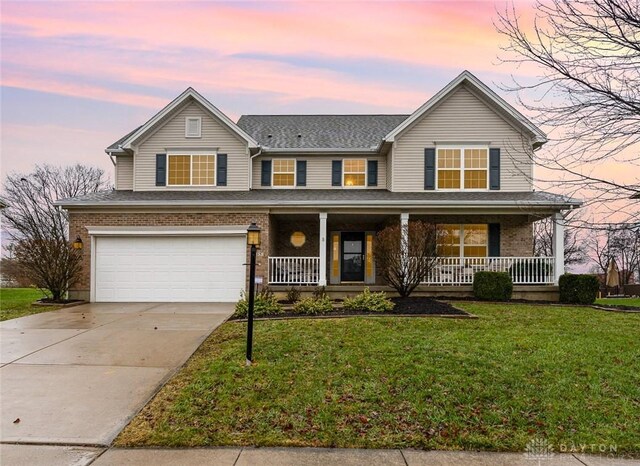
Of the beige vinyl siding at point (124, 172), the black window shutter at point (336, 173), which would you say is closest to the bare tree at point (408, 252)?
the black window shutter at point (336, 173)

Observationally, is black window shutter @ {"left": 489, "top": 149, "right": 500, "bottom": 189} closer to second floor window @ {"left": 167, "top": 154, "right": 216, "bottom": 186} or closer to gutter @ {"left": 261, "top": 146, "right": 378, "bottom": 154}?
gutter @ {"left": 261, "top": 146, "right": 378, "bottom": 154}

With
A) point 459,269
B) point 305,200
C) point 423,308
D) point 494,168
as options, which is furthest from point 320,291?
point 494,168

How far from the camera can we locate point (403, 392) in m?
4.95

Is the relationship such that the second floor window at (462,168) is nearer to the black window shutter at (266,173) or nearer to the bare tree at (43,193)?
the black window shutter at (266,173)

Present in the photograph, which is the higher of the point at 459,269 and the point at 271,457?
the point at 459,269

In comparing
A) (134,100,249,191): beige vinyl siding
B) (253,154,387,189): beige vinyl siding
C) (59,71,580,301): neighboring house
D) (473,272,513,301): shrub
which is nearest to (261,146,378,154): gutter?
(59,71,580,301): neighboring house

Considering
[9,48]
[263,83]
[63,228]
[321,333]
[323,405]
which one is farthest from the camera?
[63,228]

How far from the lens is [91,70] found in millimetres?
15344

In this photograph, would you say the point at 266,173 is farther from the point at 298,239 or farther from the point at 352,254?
the point at 352,254

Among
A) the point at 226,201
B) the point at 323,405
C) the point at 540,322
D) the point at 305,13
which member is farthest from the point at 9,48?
the point at 540,322

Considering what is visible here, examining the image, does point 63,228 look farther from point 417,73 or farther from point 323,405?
point 323,405

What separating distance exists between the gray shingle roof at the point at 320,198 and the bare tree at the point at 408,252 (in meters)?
1.67

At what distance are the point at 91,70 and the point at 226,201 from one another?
7978 mm

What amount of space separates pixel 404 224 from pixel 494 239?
165 inches
